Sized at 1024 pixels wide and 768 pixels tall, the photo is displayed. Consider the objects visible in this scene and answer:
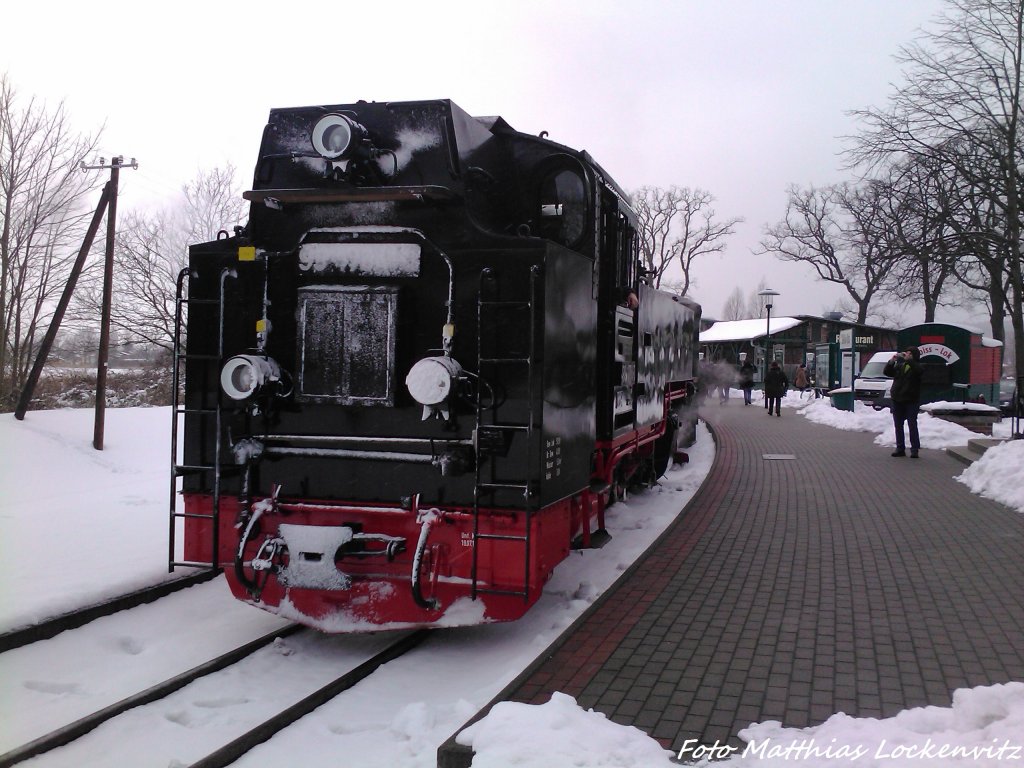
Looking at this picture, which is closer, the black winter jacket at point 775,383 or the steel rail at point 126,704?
the steel rail at point 126,704

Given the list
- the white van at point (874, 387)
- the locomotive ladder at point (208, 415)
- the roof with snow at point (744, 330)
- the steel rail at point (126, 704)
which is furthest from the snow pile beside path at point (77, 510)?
the roof with snow at point (744, 330)

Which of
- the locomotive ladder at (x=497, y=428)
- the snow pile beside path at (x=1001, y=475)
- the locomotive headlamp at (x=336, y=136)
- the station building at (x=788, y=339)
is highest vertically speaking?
the station building at (x=788, y=339)

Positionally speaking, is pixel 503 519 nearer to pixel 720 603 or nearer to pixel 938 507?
pixel 720 603

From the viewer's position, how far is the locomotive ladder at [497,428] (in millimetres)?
4770

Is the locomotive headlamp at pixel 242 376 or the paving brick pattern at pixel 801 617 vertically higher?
the locomotive headlamp at pixel 242 376

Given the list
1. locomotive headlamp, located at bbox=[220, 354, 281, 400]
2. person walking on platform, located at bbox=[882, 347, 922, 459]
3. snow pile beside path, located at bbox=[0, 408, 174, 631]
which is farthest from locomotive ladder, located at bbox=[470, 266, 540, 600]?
person walking on platform, located at bbox=[882, 347, 922, 459]

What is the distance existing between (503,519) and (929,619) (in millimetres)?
2990

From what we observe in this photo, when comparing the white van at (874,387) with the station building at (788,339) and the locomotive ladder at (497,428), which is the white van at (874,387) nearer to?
the station building at (788,339)

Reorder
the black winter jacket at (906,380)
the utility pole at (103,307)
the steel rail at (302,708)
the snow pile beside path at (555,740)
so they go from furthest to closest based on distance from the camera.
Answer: the utility pole at (103,307)
the black winter jacket at (906,380)
the steel rail at (302,708)
the snow pile beside path at (555,740)

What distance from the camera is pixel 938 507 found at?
30.8 ft

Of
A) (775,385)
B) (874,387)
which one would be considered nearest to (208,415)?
(775,385)

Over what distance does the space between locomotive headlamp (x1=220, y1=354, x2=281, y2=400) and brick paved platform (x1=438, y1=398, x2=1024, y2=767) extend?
92.5 inches

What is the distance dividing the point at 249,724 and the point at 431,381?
6.83ft

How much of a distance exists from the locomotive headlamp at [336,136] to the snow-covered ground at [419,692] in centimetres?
327
